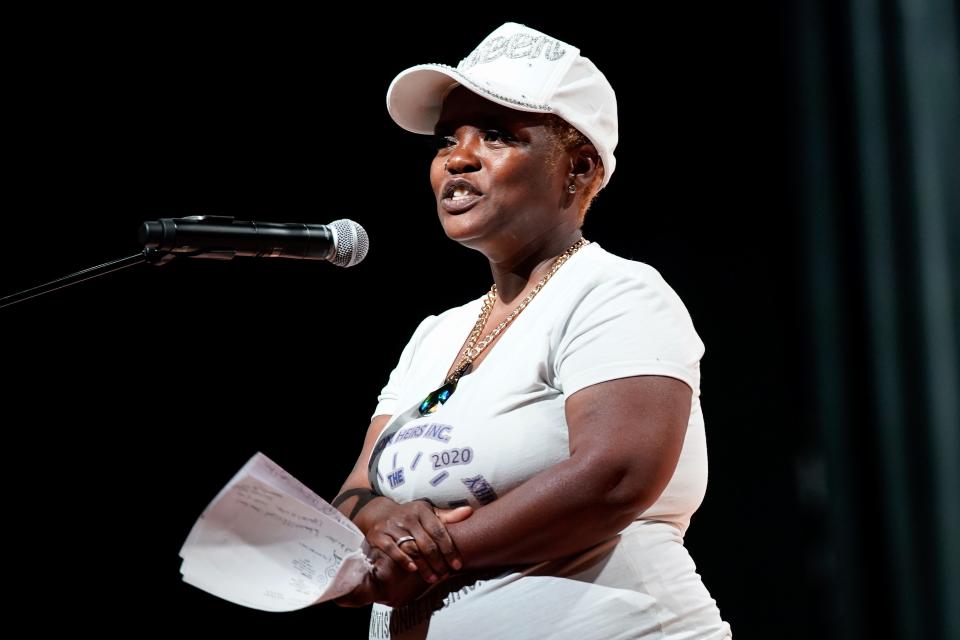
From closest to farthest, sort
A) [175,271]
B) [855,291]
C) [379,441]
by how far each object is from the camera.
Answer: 1. [855,291]
2. [379,441]
3. [175,271]

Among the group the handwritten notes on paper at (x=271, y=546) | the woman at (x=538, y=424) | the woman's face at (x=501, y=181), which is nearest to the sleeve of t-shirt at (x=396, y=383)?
the woman at (x=538, y=424)

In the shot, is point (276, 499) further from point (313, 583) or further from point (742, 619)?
point (742, 619)

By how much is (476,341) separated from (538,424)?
1.04 feet

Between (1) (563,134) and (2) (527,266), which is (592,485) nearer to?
(2) (527,266)

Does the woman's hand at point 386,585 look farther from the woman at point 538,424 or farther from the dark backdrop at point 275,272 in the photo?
the dark backdrop at point 275,272

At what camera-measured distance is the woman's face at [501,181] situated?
1786 millimetres

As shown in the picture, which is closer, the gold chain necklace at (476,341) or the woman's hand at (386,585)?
the woman's hand at (386,585)

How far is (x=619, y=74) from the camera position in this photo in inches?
126

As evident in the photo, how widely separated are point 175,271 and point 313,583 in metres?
1.69

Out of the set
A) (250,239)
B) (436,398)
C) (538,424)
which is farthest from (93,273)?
(538,424)

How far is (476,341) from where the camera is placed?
1830mm

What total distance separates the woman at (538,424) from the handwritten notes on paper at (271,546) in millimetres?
61

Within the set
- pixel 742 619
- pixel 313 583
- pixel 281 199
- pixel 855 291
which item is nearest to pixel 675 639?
pixel 313 583

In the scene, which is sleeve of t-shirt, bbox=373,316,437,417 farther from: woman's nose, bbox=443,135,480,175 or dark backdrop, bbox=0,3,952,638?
dark backdrop, bbox=0,3,952,638
